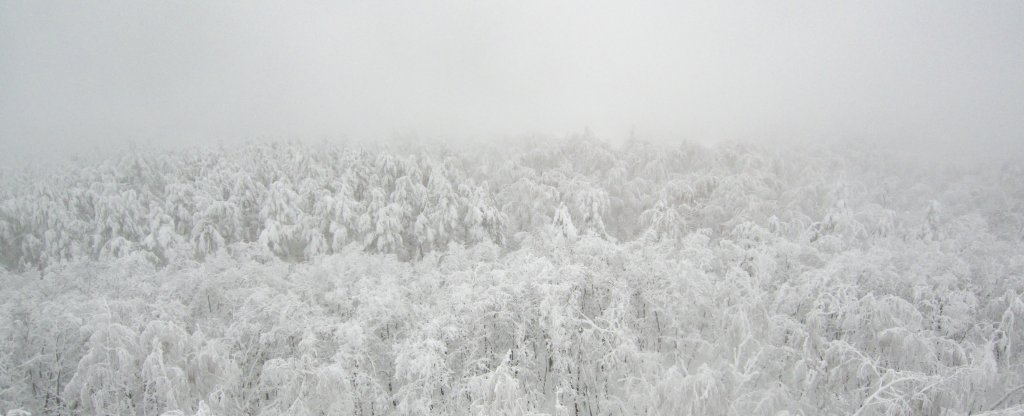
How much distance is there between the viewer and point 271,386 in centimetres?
1045

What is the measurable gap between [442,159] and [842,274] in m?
27.9

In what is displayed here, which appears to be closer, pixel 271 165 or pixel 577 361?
pixel 577 361

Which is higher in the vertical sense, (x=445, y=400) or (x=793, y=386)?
(x=793, y=386)

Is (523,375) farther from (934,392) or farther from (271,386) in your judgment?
(934,392)

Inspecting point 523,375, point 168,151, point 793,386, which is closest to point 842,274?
point 793,386

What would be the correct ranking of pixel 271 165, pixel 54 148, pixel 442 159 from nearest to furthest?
pixel 271 165
pixel 442 159
pixel 54 148

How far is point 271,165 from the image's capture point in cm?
3216

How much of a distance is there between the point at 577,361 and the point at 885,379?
5680 mm

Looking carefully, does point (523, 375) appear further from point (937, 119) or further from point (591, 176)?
point (937, 119)

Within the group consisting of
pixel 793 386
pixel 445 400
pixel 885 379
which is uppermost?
pixel 885 379

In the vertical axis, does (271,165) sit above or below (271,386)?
above

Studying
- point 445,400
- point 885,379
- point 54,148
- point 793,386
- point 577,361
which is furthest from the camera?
point 54,148

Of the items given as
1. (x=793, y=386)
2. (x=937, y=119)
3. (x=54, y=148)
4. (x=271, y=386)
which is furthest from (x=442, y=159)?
(x=937, y=119)

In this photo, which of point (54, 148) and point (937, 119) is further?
point (937, 119)
